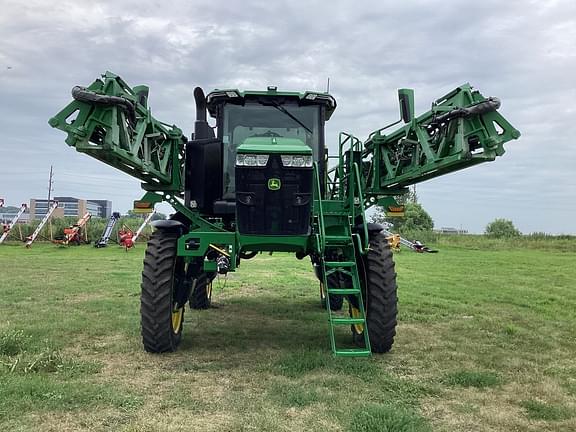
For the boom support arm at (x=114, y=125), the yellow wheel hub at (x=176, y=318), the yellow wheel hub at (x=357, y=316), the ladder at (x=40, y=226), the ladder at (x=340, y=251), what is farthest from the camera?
the ladder at (x=40, y=226)

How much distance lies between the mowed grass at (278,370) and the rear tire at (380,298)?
0.78ft

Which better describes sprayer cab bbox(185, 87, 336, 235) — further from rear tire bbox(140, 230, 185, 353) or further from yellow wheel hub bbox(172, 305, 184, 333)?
yellow wheel hub bbox(172, 305, 184, 333)

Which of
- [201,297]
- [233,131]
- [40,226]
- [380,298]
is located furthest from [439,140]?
[40,226]

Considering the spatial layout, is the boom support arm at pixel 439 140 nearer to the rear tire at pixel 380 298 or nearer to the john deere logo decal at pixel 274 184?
the rear tire at pixel 380 298

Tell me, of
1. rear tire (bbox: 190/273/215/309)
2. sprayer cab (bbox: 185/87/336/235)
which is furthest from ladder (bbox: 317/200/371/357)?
rear tire (bbox: 190/273/215/309)

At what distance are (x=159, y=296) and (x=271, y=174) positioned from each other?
182 centimetres

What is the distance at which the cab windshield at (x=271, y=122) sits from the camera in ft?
21.9

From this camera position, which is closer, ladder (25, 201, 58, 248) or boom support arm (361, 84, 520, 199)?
boom support arm (361, 84, 520, 199)

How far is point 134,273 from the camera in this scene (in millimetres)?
14820

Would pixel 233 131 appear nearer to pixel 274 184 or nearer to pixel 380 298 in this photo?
pixel 274 184

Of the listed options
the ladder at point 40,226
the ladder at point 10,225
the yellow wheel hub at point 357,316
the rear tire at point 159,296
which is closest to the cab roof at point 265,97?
the rear tire at point 159,296

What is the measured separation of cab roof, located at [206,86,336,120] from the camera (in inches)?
258

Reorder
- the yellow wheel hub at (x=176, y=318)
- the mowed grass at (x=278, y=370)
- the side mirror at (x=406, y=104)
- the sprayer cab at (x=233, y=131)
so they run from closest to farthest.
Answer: the mowed grass at (x=278, y=370), the side mirror at (x=406, y=104), the yellow wheel hub at (x=176, y=318), the sprayer cab at (x=233, y=131)

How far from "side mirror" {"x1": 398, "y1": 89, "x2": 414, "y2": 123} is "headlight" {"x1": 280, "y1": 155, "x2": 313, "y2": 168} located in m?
→ 1.36
